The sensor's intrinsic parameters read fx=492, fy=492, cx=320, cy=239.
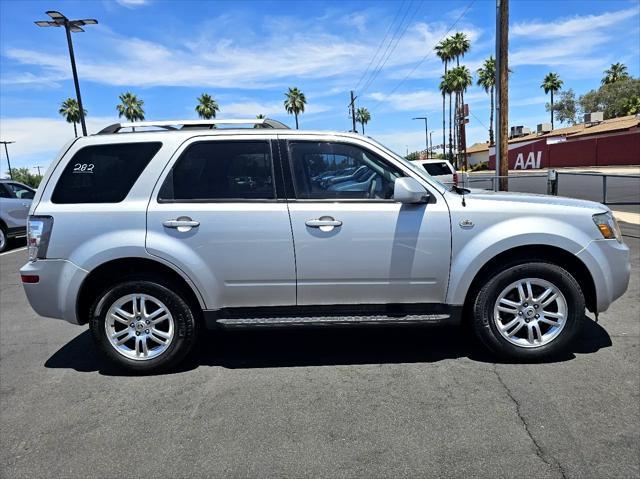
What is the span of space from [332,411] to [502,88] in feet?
50.0

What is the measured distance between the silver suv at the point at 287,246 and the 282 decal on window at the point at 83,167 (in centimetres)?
2

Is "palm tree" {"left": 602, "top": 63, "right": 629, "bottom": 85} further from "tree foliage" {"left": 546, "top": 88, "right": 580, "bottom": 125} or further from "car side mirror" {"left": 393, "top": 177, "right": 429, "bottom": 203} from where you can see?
"car side mirror" {"left": 393, "top": 177, "right": 429, "bottom": 203}

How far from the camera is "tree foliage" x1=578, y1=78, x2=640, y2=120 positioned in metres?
59.0

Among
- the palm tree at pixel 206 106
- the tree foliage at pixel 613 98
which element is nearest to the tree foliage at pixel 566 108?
the tree foliage at pixel 613 98

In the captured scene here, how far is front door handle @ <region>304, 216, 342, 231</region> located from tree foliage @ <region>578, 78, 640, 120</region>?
210ft

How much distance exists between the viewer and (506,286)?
12.6 ft

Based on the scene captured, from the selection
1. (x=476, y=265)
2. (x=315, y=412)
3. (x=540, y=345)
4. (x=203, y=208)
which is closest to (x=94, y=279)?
(x=203, y=208)

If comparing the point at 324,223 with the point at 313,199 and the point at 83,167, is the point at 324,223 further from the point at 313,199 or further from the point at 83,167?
the point at 83,167

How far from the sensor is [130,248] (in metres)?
3.79

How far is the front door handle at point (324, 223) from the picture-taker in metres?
3.78

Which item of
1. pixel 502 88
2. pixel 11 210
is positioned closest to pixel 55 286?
pixel 11 210

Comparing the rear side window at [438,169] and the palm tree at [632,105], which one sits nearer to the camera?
the rear side window at [438,169]

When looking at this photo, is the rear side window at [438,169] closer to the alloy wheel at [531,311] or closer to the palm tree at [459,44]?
the alloy wheel at [531,311]

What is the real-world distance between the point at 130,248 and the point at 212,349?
50.5 inches
